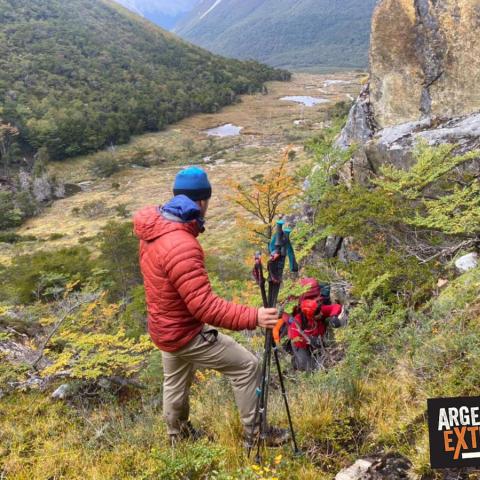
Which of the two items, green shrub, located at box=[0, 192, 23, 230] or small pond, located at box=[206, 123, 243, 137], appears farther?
small pond, located at box=[206, 123, 243, 137]

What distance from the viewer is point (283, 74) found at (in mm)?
105625

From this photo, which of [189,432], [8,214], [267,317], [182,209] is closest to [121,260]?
[189,432]

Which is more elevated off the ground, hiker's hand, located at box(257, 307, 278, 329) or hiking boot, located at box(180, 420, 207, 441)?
hiker's hand, located at box(257, 307, 278, 329)

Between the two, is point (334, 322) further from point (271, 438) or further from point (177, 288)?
point (177, 288)

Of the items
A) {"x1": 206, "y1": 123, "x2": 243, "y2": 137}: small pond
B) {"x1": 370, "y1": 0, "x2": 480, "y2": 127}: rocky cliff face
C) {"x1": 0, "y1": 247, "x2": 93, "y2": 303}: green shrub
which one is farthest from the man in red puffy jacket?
{"x1": 206, "y1": 123, "x2": 243, "y2": 137}: small pond

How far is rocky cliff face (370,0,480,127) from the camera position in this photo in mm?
8250

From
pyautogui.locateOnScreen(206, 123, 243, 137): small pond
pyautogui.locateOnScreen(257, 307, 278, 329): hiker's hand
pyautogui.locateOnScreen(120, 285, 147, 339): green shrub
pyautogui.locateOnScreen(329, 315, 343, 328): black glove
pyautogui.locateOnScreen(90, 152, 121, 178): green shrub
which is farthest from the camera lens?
pyautogui.locateOnScreen(206, 123, 243, 137): small pond

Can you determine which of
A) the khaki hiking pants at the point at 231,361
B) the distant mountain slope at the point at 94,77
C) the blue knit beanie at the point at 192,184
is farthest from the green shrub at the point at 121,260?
the distant mountain slope at the point at 94,77

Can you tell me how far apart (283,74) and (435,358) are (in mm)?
110838

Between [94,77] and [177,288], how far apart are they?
3105 inches

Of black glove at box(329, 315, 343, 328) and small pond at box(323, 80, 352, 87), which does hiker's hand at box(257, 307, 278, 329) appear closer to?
black glove at box(329, 315, 343, 328)

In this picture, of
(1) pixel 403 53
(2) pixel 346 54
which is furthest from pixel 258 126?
(2) pixel 346 54

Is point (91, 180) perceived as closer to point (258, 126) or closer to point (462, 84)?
point (258, 126)

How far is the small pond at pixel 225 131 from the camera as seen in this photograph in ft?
205
